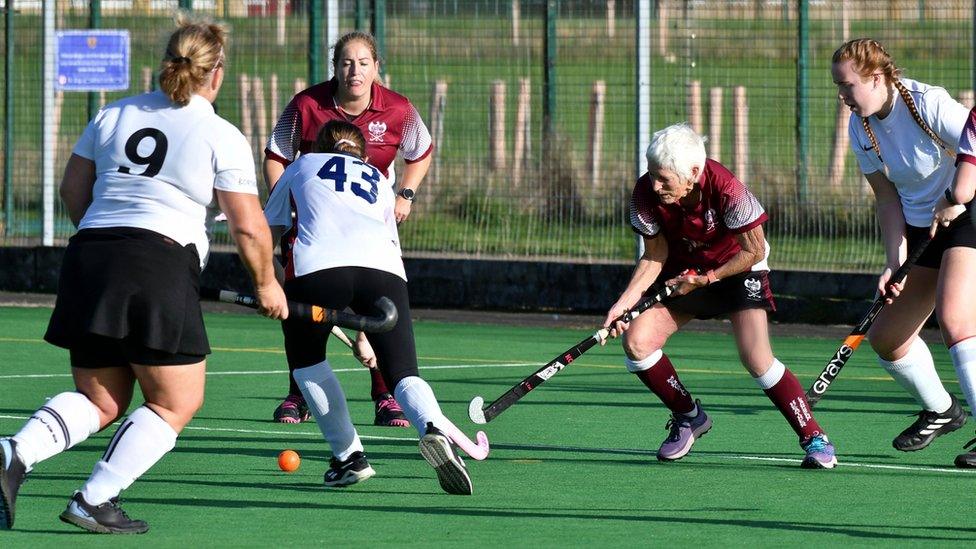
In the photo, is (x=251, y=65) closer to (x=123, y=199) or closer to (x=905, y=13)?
(x=905, y=13)

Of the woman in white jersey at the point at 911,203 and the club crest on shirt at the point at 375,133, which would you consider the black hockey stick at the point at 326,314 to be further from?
the club crest on shirt at the point at 375,133

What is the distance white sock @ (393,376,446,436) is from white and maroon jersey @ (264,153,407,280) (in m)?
0.42

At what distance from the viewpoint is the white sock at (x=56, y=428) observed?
18.0 feet

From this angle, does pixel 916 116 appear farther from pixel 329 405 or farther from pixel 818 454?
pixel 329 405

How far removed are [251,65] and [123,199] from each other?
981cm

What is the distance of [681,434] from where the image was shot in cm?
729

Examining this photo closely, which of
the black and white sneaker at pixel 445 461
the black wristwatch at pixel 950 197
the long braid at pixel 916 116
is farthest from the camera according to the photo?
the long braid at pixel 916 116

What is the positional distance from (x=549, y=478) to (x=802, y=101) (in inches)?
283

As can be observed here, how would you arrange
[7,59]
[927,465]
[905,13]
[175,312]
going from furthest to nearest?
[7,59], [905,13], [927,465], [175,312]

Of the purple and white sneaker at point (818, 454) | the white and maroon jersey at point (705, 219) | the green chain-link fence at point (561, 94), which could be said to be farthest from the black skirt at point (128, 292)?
the green chain-link fence at point (561, 94)

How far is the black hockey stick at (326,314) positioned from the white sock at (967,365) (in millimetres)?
2220

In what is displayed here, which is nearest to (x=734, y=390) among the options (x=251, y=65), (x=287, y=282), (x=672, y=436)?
(x=672, y=436)

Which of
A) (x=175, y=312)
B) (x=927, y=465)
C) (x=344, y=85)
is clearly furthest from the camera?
(x=344, y=85)

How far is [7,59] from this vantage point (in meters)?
15.9
